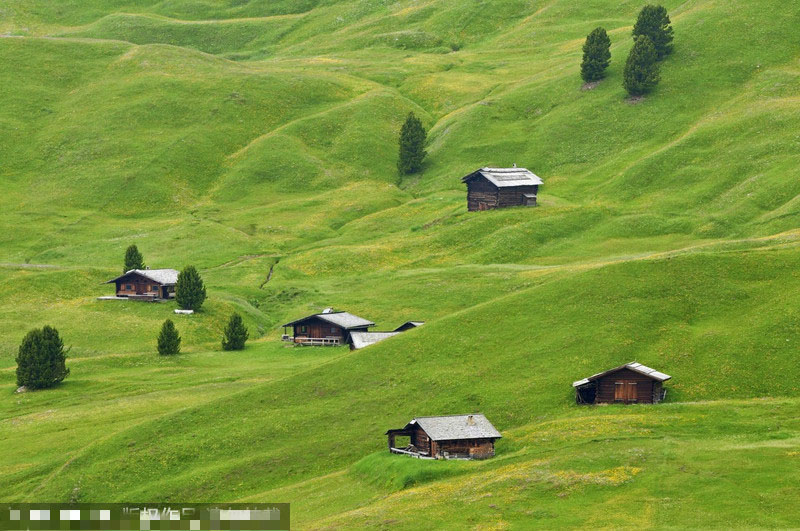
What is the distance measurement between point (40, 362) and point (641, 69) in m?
122

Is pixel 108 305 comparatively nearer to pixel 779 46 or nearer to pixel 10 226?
pixel 10 226

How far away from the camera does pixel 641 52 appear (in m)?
184

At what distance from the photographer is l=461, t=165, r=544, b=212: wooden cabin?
519 ft

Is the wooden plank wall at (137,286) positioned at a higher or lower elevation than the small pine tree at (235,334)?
higher

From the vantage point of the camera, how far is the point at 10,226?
17038 cm

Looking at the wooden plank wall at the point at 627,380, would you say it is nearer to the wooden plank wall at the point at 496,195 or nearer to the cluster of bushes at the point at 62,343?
the cluster of bushes at the point at 62,343

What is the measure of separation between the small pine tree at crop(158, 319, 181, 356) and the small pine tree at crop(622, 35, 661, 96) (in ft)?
348

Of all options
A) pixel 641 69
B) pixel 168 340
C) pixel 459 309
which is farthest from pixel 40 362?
pixel 641 69

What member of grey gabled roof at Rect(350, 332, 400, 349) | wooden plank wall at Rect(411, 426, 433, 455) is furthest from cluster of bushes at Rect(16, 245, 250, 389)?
wooden plank wall at Rect(411, 426, 433, 455)

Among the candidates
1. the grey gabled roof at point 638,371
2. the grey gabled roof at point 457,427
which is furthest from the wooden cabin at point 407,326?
the grey gabled roof at point 457,427

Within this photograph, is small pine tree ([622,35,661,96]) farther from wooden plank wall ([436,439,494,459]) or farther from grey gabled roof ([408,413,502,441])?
wooden plank wall ([436,439,494,459])

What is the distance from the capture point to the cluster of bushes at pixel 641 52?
183m

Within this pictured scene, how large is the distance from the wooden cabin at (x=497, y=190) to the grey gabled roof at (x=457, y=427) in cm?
8640

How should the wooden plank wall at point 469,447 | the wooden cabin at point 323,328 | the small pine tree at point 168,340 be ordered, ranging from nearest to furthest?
the wooden plank wall at point 469,447
the small pine tree at point 168,340
the wooden cabin at point 323,328
